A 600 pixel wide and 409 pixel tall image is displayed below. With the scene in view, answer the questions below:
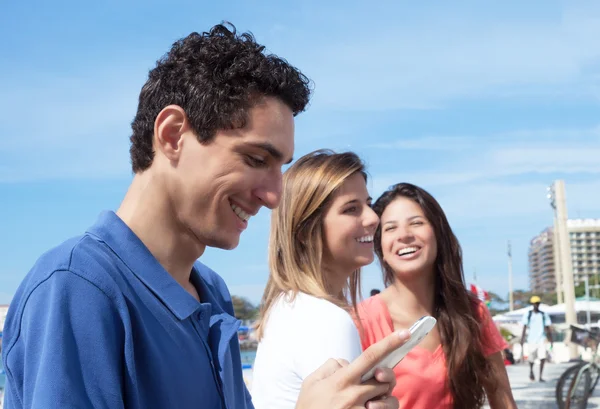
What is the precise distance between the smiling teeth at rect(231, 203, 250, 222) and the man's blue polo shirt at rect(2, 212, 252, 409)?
0.68 ft

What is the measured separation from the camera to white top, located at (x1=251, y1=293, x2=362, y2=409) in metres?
2.29

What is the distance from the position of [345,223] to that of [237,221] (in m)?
1.42

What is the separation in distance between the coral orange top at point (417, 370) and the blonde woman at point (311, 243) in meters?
0.63

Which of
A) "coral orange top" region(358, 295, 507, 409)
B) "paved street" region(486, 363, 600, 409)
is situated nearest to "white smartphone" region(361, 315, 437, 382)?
"coral orange top" region(358, 295, 507, 409)

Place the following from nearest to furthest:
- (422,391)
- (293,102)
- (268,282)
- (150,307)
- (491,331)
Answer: (150,307) < (293,102) < (268,282) < (422,391) < (491,331)

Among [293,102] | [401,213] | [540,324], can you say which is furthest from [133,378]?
[540,324]

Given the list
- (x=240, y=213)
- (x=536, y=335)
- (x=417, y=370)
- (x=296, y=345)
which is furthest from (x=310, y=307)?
(x=536, y=335)

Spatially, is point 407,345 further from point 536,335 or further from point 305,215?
point 536,335

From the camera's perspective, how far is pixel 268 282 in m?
2.94

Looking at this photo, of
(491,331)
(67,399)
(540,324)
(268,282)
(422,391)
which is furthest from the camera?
(540,324)

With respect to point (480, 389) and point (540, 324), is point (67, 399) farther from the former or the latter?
point (540, 324)

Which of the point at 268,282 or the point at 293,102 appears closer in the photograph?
the point at 293,102

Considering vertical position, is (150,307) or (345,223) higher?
(345,223)

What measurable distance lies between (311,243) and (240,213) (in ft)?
4.45
